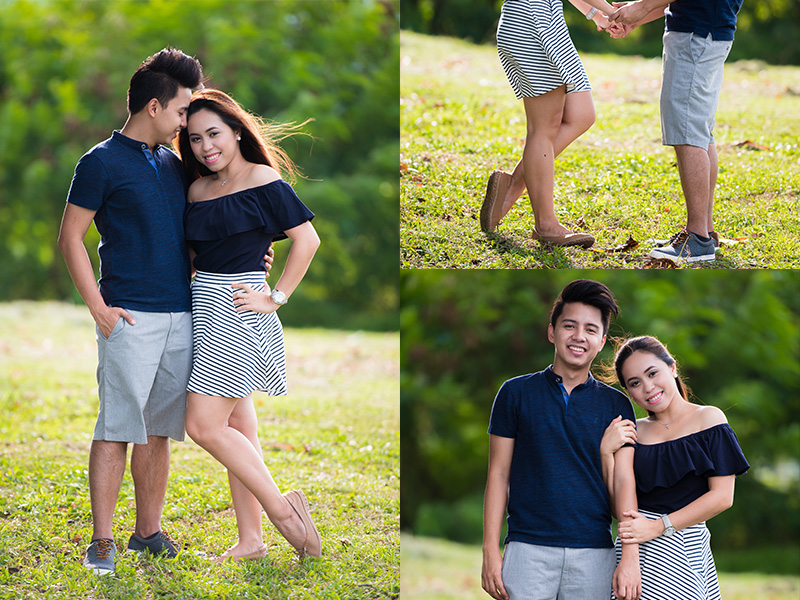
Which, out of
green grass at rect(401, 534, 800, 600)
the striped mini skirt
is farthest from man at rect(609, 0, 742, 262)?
green grass at rect(401, 534, 800, 600)

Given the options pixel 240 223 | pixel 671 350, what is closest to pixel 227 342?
pixel 240 223

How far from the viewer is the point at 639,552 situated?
2846 mm

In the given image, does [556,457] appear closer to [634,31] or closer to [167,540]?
[167,540]

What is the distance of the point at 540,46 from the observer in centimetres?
361

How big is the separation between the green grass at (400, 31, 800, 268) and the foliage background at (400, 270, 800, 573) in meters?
1.95

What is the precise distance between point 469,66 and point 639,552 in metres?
6.81

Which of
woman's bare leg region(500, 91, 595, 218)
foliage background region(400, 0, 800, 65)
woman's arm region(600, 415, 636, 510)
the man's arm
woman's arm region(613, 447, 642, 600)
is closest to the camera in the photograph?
woman's arm region(613, 447, 642, 600)

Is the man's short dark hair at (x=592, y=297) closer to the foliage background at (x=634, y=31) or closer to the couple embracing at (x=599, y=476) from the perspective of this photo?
the couple embracing at (x=599, y=476)

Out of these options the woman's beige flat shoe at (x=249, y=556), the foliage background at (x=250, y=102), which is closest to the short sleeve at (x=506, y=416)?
the woman's beige flat shoe at (x=249, y=556)

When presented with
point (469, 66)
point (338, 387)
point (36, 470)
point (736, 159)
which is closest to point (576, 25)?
point (469, 66)

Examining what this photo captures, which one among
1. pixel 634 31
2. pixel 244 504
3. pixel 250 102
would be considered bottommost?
pixel 244 504

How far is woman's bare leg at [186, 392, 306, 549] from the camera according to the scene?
3223 mm

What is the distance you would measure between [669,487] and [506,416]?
2.01 ft

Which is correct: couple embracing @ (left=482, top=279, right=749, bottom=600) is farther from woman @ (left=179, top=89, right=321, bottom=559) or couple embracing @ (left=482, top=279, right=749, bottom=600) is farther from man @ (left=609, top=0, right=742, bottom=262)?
man @ (left=609, top=0, right=742, bottom=262)
